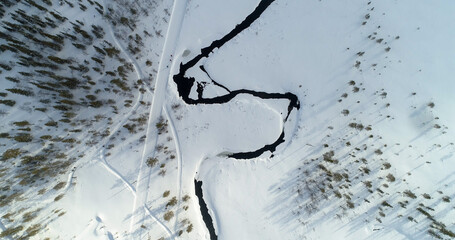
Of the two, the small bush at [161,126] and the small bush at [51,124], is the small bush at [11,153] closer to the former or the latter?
the small bush at [51,124]

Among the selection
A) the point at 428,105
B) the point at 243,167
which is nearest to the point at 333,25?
the point at 428,105

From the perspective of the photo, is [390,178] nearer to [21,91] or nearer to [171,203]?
[171,203]

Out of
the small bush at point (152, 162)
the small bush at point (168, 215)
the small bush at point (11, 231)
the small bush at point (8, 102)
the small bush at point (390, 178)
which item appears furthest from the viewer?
the small bush at point (152, 162)

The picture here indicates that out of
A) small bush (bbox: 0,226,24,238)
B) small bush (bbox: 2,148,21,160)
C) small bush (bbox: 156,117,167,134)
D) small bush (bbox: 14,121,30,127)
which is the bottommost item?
small bush (bbox: 0,226,24,238)

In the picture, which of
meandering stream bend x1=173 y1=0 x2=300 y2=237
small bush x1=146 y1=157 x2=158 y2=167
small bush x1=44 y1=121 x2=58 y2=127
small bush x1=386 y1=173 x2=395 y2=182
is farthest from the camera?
meandering stream bend x1=173 y1=0 x2=300 y2=237

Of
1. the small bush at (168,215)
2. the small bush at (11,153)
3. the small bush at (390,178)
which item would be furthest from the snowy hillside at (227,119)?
the small bush at (168,215)

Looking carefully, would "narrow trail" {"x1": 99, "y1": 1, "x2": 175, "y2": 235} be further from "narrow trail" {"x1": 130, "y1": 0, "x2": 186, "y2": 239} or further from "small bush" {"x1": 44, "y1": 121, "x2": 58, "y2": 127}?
"small bush" {"x1": 44, "y1": 121, "x2": 58, "y2": 127}

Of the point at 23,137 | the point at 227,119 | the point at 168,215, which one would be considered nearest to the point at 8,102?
the point at 23,137

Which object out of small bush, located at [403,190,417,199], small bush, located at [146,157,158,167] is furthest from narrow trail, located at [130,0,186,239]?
small bush, located at [403,190,417,199]

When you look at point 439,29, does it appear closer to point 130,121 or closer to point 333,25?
point 333,25
